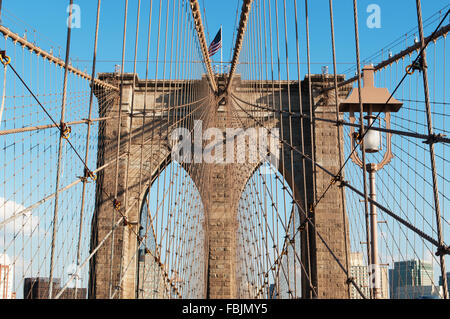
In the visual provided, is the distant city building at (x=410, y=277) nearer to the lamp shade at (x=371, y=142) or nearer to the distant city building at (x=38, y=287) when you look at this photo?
the lamp shade at (x=371, y=142)

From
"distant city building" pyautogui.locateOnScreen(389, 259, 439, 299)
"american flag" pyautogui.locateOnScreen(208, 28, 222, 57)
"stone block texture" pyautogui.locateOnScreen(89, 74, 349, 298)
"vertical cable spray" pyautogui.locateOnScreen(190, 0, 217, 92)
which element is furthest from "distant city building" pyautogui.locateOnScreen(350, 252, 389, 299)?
"american flag" pyautogui.locateOnScreen(208, 28, 222, 57)

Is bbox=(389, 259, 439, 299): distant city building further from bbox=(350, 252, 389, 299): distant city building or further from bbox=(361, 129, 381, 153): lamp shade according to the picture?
bbox=(361, 129, 381, 153): lamp shade

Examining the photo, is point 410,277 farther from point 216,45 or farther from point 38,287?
point 38,287

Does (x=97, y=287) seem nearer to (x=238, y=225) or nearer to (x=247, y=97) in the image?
(x=238, y=225)

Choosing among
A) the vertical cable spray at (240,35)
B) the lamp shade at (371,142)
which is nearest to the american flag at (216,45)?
the vertical cable spray at (240,35)

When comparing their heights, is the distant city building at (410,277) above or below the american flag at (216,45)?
below

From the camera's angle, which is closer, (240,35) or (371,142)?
(371,142)

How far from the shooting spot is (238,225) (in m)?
17.4

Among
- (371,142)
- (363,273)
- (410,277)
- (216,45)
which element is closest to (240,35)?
(216,45)

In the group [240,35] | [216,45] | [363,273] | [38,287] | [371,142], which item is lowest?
[38,287]

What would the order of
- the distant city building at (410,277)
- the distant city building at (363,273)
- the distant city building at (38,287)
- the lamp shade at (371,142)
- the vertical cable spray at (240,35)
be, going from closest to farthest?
the lamp shade at (371,142) → the distant city building at (38,287) → the distant city building at (410,277) → the distant city building at (363,273) → the vertical cable spray at (240,35)
